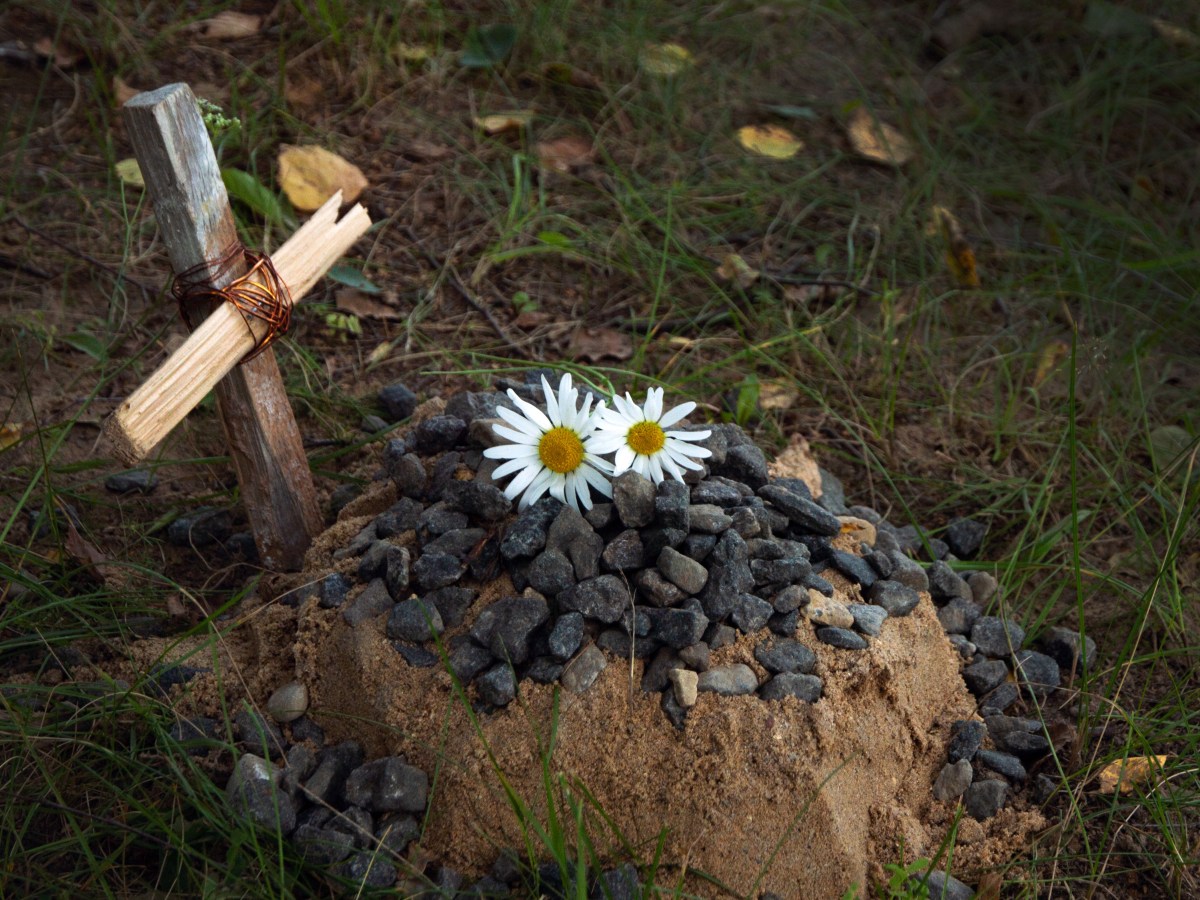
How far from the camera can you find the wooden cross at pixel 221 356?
1812mm

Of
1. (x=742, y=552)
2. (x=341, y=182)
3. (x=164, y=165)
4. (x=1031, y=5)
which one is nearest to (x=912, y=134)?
(x=1031, y=5)

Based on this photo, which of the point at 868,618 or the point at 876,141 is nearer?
the point at 868,618

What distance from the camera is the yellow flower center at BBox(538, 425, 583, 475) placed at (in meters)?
2.02

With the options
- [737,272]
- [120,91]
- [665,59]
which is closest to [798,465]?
[737,272]

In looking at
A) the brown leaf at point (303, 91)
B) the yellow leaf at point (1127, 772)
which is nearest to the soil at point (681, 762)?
the yellow leaf at point (1127, 772)

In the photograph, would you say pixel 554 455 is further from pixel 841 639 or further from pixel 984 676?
pixel 984 676

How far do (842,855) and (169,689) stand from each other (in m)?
1.28

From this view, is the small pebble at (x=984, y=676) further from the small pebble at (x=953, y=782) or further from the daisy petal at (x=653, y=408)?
the daisy petal at (x=653, y=408)

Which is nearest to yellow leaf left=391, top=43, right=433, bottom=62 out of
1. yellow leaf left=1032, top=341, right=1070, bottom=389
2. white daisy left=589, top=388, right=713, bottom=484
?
white daisy left=589, top=388, right=713, bottom=484

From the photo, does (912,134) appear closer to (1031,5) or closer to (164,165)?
(1031,5)

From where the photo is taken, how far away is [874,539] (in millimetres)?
2287

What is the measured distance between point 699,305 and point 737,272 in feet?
0.55

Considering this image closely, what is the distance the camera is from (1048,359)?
3.15 m

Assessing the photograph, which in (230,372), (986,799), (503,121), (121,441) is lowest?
(986,799)
